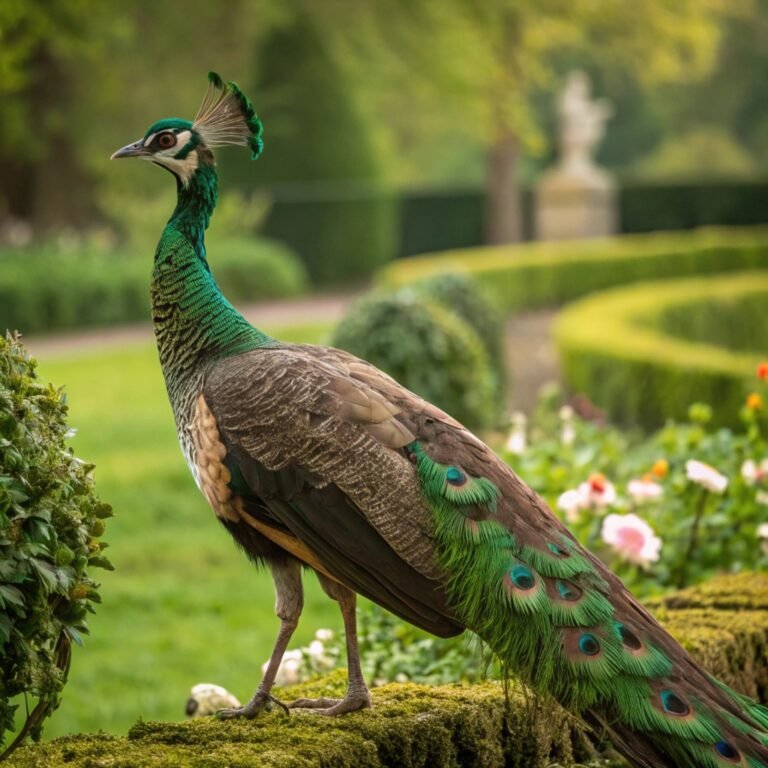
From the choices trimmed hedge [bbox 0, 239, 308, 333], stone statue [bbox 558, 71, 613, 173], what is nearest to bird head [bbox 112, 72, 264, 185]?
trimmed hedge [bbox 0, 239, 308, 333]

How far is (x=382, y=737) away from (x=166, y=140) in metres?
1.65

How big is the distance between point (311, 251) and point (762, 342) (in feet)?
40.0

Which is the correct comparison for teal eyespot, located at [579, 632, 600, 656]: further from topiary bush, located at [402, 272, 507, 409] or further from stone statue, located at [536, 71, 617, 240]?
stone statue, located at [536, 71, 617, 240]

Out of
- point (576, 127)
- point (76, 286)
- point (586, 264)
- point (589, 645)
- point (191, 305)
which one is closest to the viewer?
point (589, 645)

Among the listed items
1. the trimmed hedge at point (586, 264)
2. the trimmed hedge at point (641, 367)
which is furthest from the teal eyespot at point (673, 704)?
the trimmed hedge at point (586, 264)

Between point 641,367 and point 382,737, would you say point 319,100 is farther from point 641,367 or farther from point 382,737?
point 382,737

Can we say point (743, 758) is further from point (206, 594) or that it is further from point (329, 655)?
point (206, 594)

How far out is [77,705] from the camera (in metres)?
6.44

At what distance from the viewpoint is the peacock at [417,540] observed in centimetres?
303

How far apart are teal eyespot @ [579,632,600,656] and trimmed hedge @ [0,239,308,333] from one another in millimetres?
15199

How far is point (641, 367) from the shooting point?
993 centimetres

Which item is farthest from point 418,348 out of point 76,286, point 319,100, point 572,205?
point 572,205

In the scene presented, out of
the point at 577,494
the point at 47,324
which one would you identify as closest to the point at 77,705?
the point at 577,494

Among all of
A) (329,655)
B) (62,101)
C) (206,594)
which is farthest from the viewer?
(62,101)
